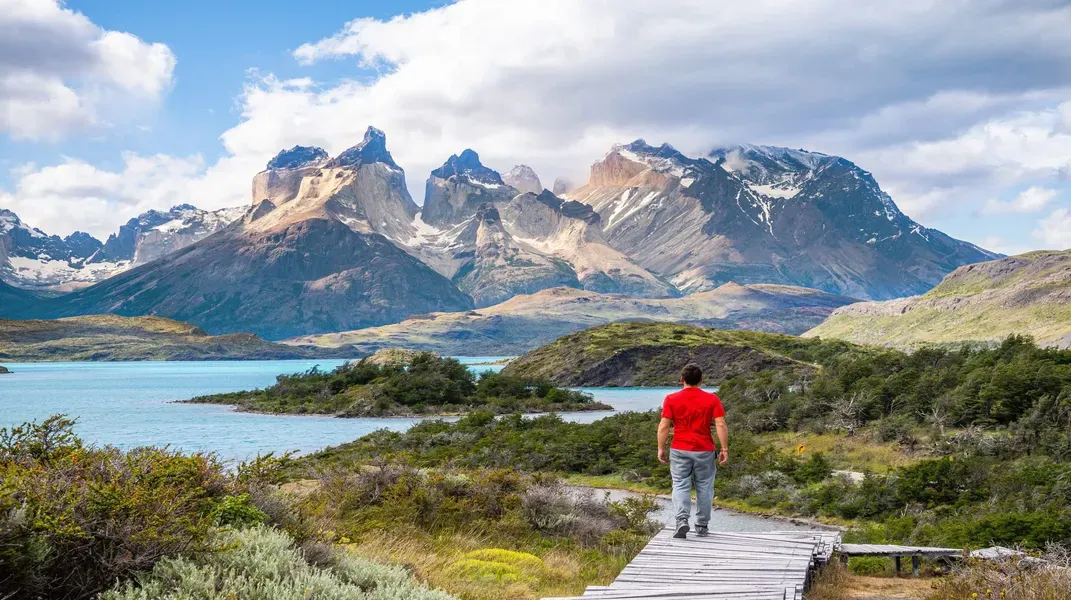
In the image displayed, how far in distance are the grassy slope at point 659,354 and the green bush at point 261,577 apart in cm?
11693

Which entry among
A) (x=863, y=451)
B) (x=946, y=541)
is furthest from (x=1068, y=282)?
(x=946, y=541)

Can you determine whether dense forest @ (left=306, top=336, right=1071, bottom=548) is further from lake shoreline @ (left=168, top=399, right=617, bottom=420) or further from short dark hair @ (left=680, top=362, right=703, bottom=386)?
lake shoreline @ (left=168, top=399, right=617, bottom=420)

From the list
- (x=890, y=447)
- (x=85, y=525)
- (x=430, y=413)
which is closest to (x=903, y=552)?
(x=85, y=525)

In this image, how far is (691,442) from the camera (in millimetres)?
13352

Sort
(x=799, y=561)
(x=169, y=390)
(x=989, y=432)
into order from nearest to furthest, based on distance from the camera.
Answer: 1. (x=799, y=561)
2. (x=989, y=432)
3. (x=169, y=390)

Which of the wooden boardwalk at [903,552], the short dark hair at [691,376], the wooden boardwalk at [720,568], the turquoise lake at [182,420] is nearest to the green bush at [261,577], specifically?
the wooden boardwalk at [720,568]

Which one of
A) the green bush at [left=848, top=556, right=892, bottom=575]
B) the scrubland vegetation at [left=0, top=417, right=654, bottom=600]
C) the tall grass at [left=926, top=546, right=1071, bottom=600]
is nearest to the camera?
the scrubland vegetation at [left=0, top=417, right=654, bottom=600]

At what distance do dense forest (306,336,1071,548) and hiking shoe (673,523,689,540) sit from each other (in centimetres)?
878

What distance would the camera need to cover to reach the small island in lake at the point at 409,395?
8394cm

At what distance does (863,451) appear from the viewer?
40.5 metres

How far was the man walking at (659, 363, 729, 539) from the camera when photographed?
13289mm

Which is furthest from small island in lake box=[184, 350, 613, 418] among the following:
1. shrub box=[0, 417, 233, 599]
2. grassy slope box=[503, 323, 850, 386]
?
shrub box=[0, 417, 233, 599]

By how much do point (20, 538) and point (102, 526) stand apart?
0.77m

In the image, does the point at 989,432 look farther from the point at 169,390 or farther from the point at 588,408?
the point at 169,390
